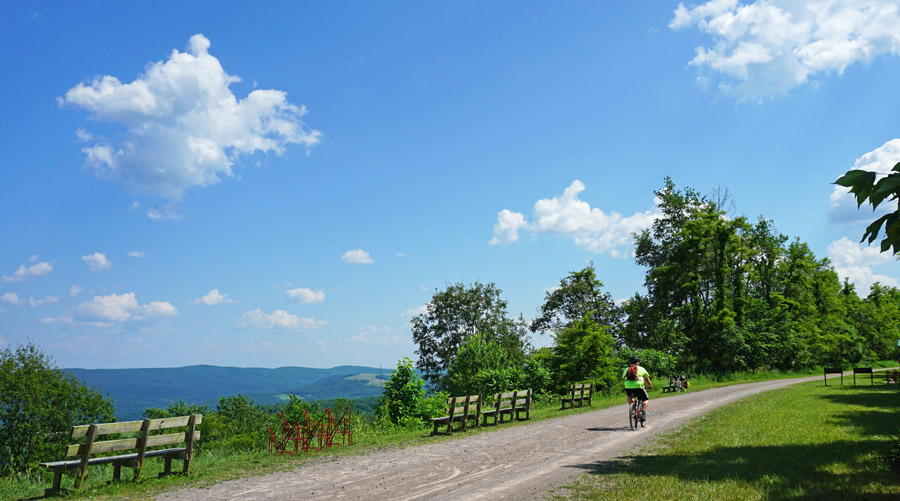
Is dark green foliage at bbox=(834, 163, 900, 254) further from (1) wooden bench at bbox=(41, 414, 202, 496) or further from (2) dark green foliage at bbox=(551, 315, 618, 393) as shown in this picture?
(2) dark green foliage at bbox=(551, 315, 618, 393)

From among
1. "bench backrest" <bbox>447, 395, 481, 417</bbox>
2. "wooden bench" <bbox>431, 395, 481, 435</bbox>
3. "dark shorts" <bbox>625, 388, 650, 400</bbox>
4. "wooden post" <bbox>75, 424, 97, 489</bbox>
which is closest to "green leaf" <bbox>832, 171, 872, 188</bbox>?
"wooden post" <bbox>75, 424, 97, 489</bbox>

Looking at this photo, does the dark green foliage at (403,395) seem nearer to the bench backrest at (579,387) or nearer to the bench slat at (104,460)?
the bench backrest at (579,387)

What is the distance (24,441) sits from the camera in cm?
4194

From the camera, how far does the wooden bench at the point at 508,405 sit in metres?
17.8

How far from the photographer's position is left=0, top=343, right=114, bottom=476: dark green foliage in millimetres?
41375

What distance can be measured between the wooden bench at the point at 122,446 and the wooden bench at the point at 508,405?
31.7 feet

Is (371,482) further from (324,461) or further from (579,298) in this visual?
(579,298)

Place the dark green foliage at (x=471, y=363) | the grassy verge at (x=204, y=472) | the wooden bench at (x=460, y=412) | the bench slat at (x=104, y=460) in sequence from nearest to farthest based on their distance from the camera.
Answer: the bench slat at (x=104, y=460), the grassy verge at (x=204, y=472), the wooden bench at (x=460, y=412), the dark green foliage at (x=471, y=363)

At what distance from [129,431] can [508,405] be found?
12.1 metres

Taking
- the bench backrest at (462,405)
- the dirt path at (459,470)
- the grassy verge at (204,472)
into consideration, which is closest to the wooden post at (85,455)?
the grassy verge at (204,472)

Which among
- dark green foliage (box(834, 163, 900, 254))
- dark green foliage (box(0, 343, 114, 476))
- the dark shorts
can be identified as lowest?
dark green foliage (box(0, 343, 114, 476))

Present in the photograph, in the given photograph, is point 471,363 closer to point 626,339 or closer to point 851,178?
point 851,178

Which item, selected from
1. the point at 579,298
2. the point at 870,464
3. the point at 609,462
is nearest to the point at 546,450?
the point at 609,462

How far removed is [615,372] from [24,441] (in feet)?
150
